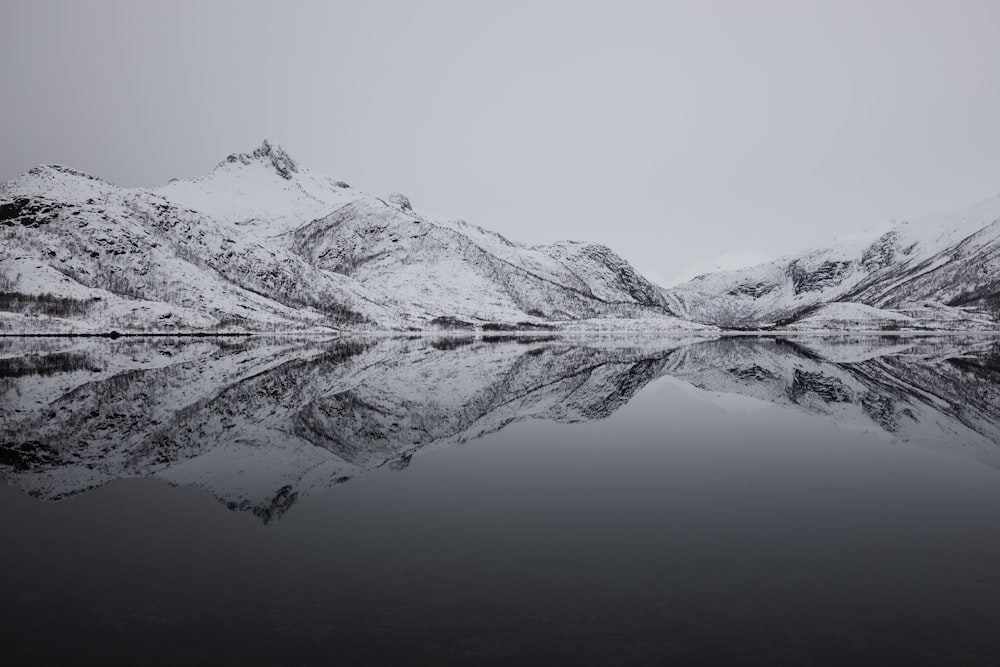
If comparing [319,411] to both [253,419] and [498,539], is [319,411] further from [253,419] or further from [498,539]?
[498,539]

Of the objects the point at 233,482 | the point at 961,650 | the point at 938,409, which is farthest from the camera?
the point at 938,409

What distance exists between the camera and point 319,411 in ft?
133

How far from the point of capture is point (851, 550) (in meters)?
16.0

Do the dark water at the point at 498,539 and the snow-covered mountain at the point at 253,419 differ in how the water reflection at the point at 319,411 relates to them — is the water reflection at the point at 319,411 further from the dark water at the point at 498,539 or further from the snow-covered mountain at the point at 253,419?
the dark water at the point at 498,539

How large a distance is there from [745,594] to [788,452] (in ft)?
55.4

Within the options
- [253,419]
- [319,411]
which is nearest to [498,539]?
[253,419]

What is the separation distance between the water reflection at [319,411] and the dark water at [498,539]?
0.96ft

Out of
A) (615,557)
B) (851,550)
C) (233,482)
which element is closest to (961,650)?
(851,550)

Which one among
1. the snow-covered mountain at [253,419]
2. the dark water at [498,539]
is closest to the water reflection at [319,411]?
the snow-covered mountain at [253,419]

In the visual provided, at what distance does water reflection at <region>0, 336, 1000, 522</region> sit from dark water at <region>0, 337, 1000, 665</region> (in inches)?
11.5

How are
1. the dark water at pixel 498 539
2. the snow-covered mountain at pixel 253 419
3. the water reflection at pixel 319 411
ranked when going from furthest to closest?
the water reflection at pixel 319 411 < the snow-covered mountain at pixel 253 419 < the dark water at pixel 498 539

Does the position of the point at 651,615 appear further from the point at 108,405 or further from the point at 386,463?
the point at 108,405

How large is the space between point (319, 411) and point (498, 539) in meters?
26.1

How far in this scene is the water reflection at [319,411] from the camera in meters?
24.8
